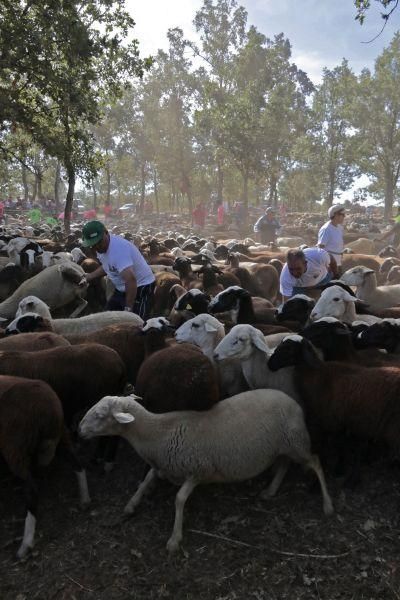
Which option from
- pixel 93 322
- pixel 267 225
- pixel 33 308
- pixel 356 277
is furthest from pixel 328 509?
pixel 267 225

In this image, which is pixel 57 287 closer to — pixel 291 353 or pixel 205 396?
pixel 205 396

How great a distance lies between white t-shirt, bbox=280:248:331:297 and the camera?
6992 millimetres

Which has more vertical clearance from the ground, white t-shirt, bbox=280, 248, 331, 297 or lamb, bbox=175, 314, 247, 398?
white t-shirt, bbox=280, 248, 331, 297

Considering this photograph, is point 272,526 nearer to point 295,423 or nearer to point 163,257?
point 295,423

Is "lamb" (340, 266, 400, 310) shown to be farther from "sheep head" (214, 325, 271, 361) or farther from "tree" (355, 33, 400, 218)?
"tree" (355, 33, 400, 218)

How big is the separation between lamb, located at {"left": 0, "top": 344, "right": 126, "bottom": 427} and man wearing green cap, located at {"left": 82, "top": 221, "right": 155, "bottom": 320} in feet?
4.94

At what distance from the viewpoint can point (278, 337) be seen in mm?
5500

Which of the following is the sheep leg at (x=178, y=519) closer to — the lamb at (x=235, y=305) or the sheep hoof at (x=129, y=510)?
the sheep hoof at (x=129, y=510)

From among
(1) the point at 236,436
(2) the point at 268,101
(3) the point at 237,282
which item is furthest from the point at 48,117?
(2) the point at 268,101

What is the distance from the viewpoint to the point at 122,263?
6.03 meters

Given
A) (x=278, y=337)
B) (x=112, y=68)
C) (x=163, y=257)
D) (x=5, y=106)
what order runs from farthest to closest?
(x=112, y=68)
(x=5, y=106)
(x=163, y=257)
(x=278, y=337)

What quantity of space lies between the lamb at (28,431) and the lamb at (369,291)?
18.5ft

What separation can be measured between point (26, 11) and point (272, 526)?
14.5 meters

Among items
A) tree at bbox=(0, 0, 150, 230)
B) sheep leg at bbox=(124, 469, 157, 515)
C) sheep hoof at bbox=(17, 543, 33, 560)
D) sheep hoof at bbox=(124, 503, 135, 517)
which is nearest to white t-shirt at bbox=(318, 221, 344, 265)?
sheep leg at bbox=(124, 469, 157, 515)
